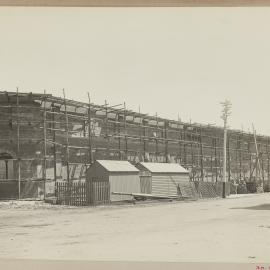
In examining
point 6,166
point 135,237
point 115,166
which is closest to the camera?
point 135,237

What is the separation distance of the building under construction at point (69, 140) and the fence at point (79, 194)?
2.57 meters

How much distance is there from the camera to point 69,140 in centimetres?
3325

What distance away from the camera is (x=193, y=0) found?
1051 cm

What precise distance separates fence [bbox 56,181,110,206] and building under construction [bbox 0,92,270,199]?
2.57 m

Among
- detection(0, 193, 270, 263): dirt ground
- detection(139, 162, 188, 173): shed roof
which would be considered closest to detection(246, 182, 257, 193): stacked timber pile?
detection(139, 162, 188, 173): shed roof

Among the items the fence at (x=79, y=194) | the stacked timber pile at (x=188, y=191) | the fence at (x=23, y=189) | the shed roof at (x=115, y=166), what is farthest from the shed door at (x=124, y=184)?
the stacked timber pile at (x=188, y=191)

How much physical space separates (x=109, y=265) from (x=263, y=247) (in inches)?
157

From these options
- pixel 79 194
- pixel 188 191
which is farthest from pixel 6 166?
pixel 188 191

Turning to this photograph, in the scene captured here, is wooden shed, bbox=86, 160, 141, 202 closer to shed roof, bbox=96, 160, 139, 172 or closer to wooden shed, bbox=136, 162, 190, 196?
shed roof, bbox=96, 160, 139, 172

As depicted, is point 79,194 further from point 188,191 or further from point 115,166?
point 188,191

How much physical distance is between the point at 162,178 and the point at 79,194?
960 cm

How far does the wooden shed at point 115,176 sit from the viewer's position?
2930 centimetres

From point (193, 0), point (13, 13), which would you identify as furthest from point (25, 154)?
point (193, 0)

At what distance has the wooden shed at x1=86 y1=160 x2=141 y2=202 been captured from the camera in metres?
29.3
